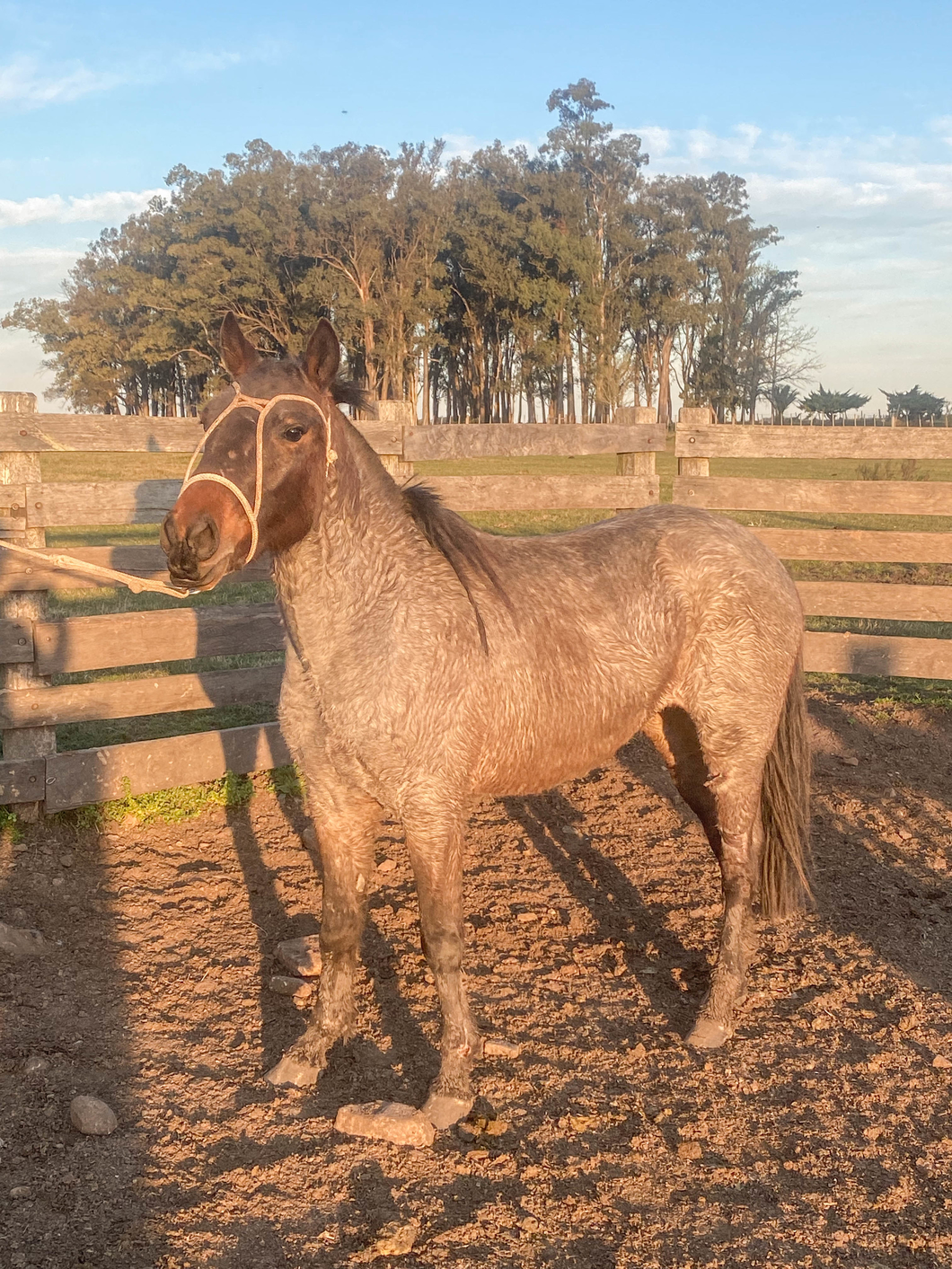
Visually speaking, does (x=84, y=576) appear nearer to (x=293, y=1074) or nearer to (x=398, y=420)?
(x=398, y=420)

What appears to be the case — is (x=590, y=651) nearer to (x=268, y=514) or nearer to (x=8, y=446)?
(x=268, y=514)

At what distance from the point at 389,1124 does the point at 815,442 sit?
20.5 feet

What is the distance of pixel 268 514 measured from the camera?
3014 millimetres

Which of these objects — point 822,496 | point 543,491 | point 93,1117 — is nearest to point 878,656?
point 822,496

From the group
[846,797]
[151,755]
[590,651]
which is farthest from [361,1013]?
[846,797]

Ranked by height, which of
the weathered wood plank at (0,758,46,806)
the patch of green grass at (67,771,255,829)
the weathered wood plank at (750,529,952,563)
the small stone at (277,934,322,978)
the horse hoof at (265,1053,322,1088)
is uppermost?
the weathered wood plank at (750,529,952,563)

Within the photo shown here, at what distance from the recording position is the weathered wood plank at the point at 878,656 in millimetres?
7266

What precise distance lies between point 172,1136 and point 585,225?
5871 cm

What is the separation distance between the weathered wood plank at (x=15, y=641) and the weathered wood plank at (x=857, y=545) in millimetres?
5162

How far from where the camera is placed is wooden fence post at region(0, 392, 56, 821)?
549 cm

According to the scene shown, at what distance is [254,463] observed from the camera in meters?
2.95

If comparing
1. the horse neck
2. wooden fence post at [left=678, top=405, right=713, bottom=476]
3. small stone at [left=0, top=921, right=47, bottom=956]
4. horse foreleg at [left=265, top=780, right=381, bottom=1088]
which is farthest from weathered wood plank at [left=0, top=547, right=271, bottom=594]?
wooden fence post at [left=678, top=405, right=713, bottom=476]

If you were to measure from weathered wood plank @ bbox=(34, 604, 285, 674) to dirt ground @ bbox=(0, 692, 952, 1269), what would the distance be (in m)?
1.01

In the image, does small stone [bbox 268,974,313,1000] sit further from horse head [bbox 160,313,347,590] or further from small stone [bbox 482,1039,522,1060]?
horse head [bbox 160,313,347,590]
